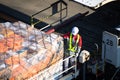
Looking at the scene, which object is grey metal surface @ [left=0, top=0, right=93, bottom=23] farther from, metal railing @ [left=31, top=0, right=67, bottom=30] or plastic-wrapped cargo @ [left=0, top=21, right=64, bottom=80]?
plastic-wrapped cargo @ [left=0, top=21, right=64, bottom=80]

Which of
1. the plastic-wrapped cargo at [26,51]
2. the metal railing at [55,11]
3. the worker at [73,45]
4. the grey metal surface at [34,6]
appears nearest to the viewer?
the plastic-wrapped cargo at [26,51]

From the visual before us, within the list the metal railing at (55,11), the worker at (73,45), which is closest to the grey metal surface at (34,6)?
the metal railing at (55,11)

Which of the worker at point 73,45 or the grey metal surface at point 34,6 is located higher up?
the grey metal surface at point 34,6

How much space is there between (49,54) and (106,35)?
2.29 metres

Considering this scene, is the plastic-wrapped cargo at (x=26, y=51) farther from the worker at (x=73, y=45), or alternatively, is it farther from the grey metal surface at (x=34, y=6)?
the grey metal surface at (x=34, y=6)

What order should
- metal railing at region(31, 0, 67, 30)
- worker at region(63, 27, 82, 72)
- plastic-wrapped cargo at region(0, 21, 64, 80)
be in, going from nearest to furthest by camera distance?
plastic-wrapped cargo at region(0, 21, 64, 80) → worker at region(63, 27, 82, 72) → metal railing at region(31, 0, 67, 30)

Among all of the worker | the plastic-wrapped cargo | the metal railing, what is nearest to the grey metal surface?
the metal railing

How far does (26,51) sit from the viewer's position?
14.8 metres

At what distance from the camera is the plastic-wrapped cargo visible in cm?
1427

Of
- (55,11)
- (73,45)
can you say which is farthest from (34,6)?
(73,45)

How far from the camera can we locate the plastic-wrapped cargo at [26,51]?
14.3 m

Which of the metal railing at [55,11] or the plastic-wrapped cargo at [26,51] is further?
the metal railing at [55,11]

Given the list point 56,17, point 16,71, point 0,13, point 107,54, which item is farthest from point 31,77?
point 0,13

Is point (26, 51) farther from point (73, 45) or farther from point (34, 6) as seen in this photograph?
point (34, 6)
